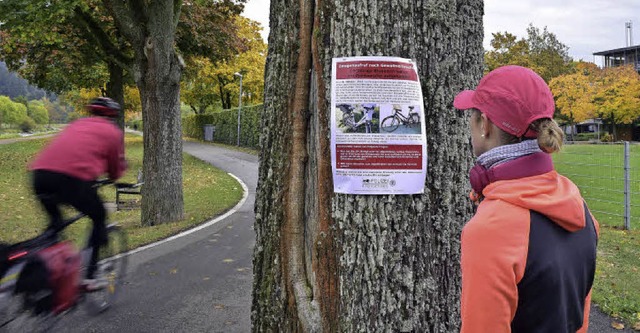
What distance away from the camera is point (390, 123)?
231 cm

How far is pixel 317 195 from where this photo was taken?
241 cm

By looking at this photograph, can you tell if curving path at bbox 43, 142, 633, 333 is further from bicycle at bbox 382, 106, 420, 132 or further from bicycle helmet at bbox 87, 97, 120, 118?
bicycle at bbox 382, 106, 420, 132

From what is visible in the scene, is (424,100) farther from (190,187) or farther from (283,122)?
(190,187)

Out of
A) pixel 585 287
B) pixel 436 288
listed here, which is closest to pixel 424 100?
pixel 436 288

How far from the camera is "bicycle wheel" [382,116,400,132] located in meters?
2.31

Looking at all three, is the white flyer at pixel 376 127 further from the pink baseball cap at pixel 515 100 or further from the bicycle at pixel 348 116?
the pink baseball cap at pixel 515 100

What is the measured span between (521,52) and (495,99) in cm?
6318

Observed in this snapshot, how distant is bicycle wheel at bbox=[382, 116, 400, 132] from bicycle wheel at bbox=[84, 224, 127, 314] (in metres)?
4.42

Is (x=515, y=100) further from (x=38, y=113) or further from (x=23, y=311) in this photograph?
(x=38, y=113)

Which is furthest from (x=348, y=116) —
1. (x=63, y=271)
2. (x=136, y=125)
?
(x=136, y=125)

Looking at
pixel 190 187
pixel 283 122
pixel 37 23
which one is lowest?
pixel 190 187

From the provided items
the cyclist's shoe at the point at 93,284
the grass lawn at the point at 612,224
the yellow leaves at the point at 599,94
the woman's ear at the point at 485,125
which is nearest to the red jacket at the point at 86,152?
the cyclist's shoe at the point at 93,284

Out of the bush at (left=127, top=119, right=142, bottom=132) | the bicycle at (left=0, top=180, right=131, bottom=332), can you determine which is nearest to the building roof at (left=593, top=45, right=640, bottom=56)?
the bush at (left=127, top=119, right=142, bottom=132)

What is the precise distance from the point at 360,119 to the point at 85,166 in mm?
3876
